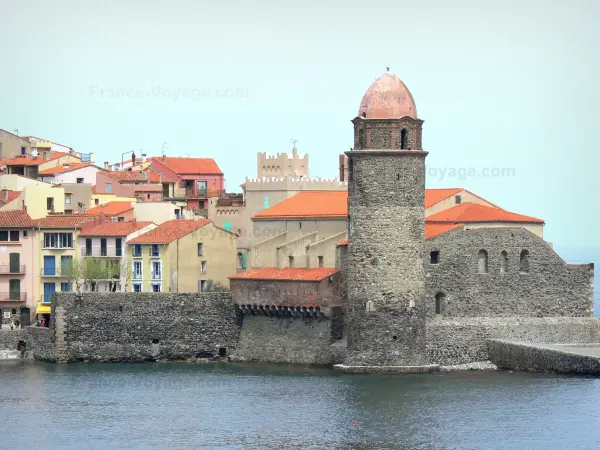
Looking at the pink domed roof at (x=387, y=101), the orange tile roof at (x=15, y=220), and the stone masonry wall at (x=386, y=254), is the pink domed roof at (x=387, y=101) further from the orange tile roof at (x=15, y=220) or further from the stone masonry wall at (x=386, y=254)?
the orange tile roof at (x=15, y=220)

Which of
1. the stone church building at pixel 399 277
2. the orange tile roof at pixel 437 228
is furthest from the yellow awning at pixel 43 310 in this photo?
the orange tile roof at pixel 437 228

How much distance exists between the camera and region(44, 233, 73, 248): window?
3548 inches

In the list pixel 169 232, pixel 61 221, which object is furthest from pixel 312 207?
pixel 61 221

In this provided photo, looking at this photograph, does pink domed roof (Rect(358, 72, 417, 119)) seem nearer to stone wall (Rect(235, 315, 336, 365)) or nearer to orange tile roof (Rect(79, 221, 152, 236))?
stone wall (Rect(235, 315, 336, 365))

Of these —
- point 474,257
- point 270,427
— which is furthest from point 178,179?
point 270,427

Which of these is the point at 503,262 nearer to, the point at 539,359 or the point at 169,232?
the point at 539,359

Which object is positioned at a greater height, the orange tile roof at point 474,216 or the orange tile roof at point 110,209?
the orange tile roof at point 110,209

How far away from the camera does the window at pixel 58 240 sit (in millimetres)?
90125

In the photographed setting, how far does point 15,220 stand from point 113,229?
3990 mm

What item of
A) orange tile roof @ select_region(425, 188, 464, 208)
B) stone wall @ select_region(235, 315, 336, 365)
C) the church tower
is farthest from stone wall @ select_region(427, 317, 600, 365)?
orange tile roof @ select_region(425, 188, 464, 208)

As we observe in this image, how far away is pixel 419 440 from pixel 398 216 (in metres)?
12.8

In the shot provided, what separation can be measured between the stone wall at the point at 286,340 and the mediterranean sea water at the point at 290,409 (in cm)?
110

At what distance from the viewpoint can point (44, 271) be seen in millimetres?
89875

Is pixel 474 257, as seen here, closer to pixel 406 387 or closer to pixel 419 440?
pixel 406 387
